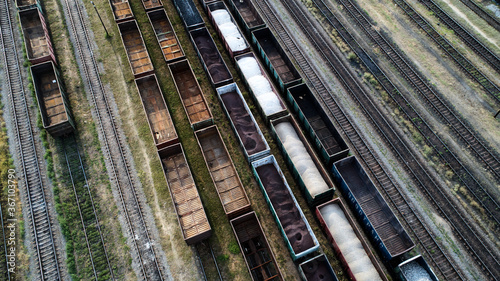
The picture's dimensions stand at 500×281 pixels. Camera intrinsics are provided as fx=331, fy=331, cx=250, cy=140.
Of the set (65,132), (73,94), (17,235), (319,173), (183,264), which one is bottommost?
(183,264)

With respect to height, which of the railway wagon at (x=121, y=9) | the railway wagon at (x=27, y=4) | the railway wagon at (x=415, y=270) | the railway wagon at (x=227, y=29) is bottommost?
the railway wagon at (x=415, y=270)

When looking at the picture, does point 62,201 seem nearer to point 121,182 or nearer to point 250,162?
point 121,182

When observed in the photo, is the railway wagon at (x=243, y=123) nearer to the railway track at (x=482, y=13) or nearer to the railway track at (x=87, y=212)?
the railway track at (x=87, y=212)

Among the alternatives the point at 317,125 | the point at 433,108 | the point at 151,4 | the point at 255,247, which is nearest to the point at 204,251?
the point at 255,247

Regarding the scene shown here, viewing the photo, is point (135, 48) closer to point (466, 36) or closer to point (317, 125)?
point (317, 125)

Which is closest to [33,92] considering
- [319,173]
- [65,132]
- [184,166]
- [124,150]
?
[65,132]

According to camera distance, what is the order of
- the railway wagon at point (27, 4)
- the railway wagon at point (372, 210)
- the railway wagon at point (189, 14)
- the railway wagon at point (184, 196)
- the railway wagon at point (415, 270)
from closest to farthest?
the railway wagon at point (415, 270) → the railway wagon at point (372, 210) → the railway wagon at point (184, 196) → the railway wagon at point (189, 14) → the railway wagon at point (27, 4)

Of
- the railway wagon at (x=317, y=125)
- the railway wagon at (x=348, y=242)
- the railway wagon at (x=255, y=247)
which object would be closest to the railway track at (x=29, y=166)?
the railway wagon at (x=255, y=247)
